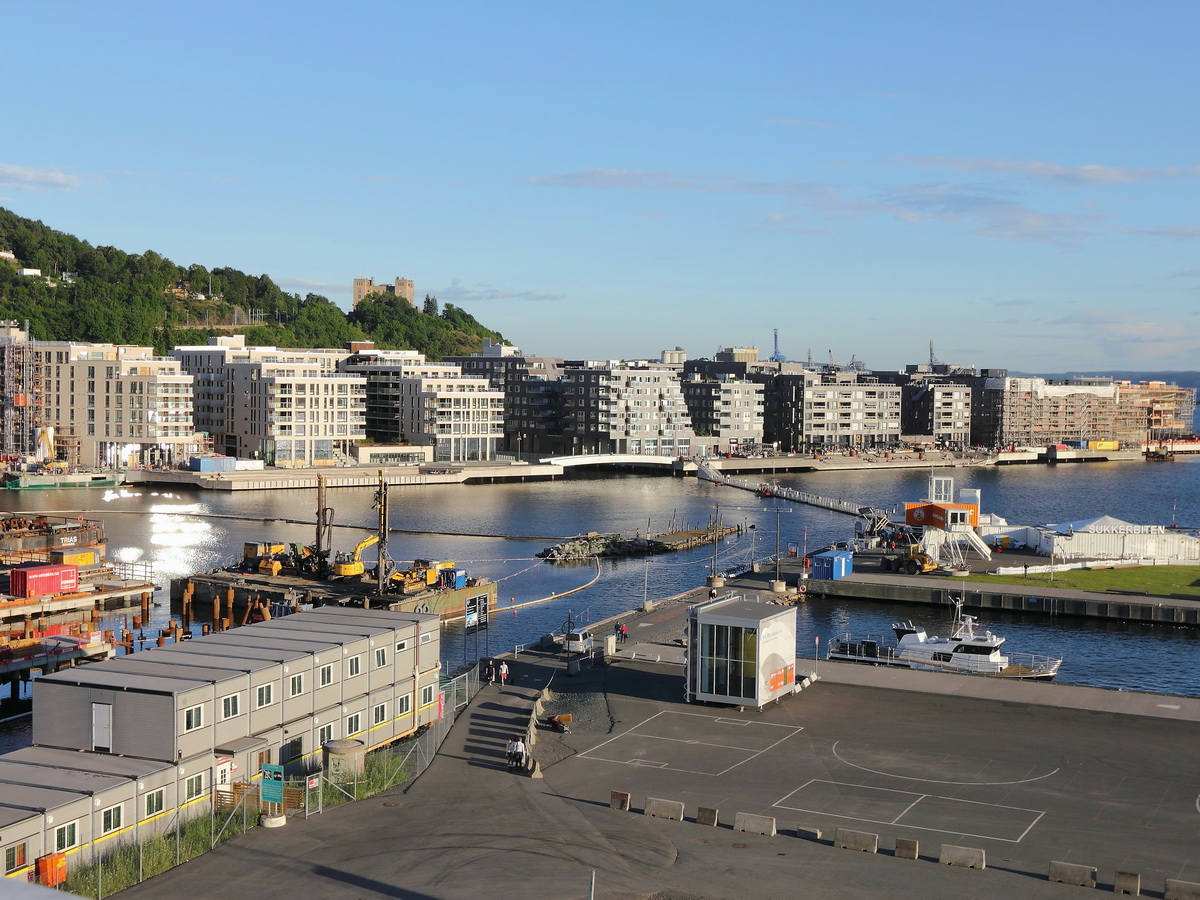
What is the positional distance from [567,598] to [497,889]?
121 ft

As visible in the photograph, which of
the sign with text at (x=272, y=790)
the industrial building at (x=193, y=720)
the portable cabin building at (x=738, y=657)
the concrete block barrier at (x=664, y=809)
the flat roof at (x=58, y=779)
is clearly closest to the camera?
the industrial building at (x=193, y=720)

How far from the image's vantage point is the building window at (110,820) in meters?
20.7

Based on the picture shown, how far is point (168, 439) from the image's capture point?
109062mm

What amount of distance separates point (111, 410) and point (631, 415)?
5089cm

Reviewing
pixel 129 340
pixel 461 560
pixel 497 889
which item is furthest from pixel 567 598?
pixel 129 340

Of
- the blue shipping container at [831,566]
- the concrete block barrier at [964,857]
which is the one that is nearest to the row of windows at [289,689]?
the concrete block barrier at [964,857]

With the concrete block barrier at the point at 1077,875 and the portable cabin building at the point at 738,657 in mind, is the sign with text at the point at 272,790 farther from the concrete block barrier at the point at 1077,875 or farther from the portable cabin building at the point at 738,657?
the concrete block barrier at the point at 1077,875

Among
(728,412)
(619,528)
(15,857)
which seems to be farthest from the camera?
(728,412)

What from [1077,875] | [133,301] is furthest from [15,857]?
[133,301]

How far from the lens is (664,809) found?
22953mm

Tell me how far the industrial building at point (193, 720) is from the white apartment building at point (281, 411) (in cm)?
8405

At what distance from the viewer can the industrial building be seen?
67.4 feet

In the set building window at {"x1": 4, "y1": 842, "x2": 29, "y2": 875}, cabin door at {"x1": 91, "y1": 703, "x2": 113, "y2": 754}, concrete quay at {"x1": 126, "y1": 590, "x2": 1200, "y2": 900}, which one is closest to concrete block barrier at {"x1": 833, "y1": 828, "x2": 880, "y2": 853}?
concrete quay at {"x1": 126, "y1": 590, "x2": 1200, "y2": 900}

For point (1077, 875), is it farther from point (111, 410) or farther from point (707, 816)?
point (111, 410)
